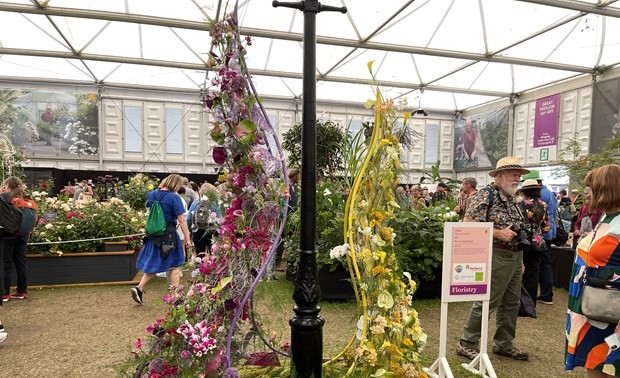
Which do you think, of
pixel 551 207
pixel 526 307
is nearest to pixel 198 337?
pixel 526 307

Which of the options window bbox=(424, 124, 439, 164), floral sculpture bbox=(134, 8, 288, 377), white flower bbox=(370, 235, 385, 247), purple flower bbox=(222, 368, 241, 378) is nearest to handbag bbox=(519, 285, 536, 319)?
white flower bbox=(370, 235, 385, 247)

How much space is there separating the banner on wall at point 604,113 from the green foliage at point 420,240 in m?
8.88

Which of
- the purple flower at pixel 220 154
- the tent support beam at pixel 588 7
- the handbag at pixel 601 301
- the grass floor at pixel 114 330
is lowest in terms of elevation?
the grass floor at pixel 114 330

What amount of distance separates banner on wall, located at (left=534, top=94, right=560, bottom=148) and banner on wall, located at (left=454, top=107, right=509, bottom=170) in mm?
1412

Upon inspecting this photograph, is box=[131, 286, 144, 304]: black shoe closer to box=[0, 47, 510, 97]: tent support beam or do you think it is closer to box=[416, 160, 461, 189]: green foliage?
box=[416, 160, 461, 189]: green foliage

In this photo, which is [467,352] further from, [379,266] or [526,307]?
[379,266]

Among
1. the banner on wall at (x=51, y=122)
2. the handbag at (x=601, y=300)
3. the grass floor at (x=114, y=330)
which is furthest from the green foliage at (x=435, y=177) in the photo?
the banner on wall at (x=51, y=122)

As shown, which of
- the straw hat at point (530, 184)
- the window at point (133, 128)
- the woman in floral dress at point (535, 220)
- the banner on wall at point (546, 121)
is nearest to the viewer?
the woman in floral dress at point (535, 220)

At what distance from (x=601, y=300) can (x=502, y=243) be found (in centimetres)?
110

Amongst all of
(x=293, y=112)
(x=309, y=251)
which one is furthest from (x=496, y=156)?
(x=309, y=251)

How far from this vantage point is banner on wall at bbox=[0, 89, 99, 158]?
13.6 metres

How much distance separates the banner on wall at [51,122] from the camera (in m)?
13.6

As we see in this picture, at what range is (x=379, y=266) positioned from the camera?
1953mm

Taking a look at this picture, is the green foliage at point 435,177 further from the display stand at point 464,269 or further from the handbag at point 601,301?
the handbag at point 601,301
